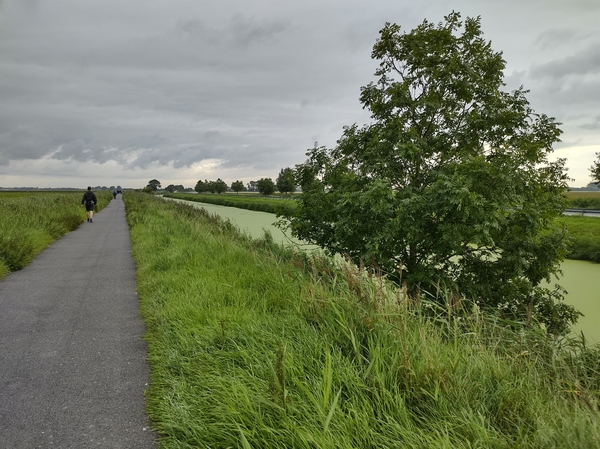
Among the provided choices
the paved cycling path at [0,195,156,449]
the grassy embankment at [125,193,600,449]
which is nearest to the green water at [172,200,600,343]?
the grassy embankment at [125,193,600,449]

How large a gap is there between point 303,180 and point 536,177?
578 centimetres

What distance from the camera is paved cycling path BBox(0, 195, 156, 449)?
8.94ft

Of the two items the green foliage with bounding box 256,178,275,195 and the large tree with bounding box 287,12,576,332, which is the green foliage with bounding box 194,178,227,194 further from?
the large tree with bounding box 287,12,576,332

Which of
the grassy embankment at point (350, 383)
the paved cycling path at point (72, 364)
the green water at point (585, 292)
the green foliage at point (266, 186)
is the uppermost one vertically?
the green foliage at point (266, 186)

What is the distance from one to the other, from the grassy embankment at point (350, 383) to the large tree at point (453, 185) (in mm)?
3463

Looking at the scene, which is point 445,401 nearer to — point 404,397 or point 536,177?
point 404,397

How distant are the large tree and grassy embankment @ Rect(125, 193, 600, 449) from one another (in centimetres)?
346

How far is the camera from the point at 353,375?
107 inches

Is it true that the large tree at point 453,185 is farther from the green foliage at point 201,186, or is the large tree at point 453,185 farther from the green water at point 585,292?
the green foliage at point 201,186

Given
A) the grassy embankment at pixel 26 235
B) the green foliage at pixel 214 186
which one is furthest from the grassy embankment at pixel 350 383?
the green foliage at pixel 214 186

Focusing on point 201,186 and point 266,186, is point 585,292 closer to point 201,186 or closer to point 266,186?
point 266,186

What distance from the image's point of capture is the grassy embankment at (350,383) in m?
2.21

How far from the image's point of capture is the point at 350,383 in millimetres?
2668

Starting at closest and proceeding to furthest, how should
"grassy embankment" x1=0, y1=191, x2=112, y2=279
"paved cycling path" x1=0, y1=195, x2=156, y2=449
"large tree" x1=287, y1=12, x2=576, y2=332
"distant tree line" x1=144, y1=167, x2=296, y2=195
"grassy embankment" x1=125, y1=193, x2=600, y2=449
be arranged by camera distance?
"grassy embankment" x1=125, y1=193, x2=600, y2=449 → "paved cycling path" x1=0, y1=195, x2=156, y2=449 → "large tree" x1=287, y1=12, x2=576, y2=332 → "grassy embankment" x1=0, y1=191, x2=112, y2=279 → "distant tree line" x1=144, y1=167, x2=296, y2=195
